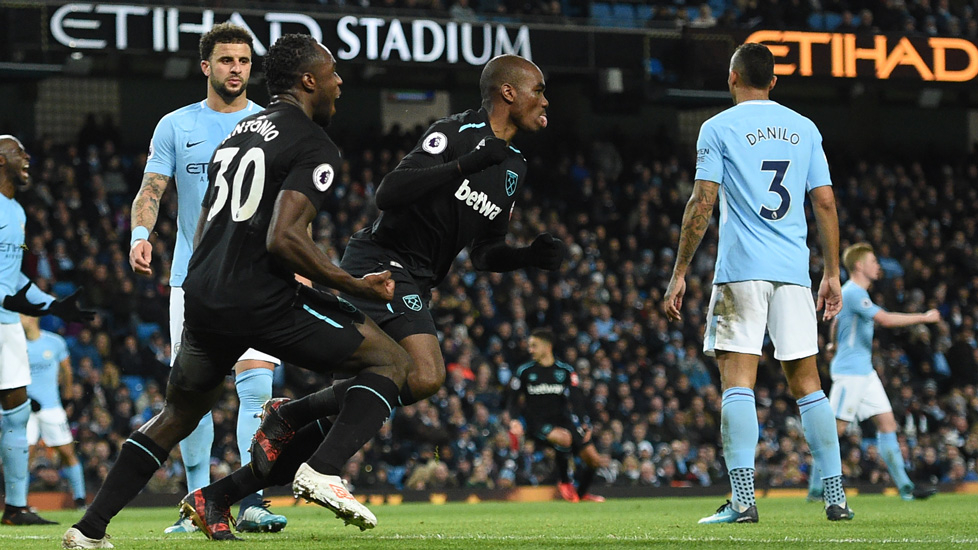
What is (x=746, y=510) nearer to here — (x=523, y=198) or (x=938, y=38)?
(x=523, y=198)

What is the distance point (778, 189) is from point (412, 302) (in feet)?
7.12

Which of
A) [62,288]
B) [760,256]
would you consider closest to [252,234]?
[760,256]

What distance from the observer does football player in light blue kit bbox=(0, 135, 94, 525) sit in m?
8.18

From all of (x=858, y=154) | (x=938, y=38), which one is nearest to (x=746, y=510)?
(x=938, y=38)

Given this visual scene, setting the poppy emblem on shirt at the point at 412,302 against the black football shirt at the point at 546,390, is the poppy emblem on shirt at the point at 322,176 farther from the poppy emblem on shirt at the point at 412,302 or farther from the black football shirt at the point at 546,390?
the black football shirt at the point at 546,390

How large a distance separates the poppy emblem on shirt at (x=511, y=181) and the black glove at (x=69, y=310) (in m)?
3.28

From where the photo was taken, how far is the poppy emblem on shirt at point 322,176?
4.71 metres

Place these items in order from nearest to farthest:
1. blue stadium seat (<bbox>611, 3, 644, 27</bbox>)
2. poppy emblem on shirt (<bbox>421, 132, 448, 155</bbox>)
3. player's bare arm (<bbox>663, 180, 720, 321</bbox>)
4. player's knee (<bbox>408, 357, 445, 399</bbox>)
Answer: player's knee (<bbox>408, 357, 445, 399</bbox>) < poppy emblem on shirt (<bbox>421, 132, 448, 155</bbox>) < player's bare arm (<bbox>663, 180, 720, 321</bbox>) < blue stadium seat (<bbox>611, 3, 644, 27</bbox>)

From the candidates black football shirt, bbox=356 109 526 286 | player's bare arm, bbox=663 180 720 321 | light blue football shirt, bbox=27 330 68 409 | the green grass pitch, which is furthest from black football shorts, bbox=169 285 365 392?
light blue football shirt, bbox=27 330 68 409

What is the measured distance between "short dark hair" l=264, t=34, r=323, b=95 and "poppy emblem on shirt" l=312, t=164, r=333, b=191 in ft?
1.66

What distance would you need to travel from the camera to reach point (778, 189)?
6727mm

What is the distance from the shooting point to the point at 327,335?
4848mm

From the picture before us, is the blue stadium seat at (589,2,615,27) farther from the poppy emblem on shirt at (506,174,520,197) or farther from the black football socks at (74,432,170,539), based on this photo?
the black football socks at (74,432,170,539)

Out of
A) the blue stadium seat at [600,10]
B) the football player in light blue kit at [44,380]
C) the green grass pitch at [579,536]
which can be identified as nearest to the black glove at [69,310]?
the green grass pitch at [579,536]
